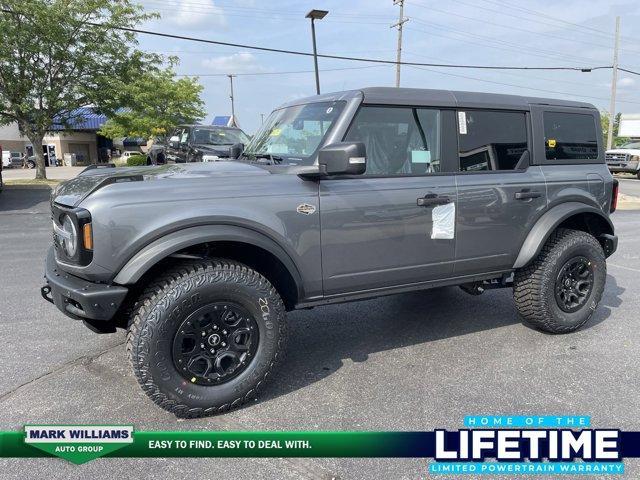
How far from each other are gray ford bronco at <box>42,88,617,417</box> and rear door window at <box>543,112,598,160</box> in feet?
0.05

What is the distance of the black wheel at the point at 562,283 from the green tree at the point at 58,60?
14477 millimetres

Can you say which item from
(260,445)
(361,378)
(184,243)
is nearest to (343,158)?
(184,243)

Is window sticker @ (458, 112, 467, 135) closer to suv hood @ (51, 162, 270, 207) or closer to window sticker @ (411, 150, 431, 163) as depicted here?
window sticker @ (411, 150, 431, 163)

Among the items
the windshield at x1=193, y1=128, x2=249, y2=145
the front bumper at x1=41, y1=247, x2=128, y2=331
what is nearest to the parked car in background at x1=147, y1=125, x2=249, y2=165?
the windshield at x1=193, y1=128, x2=249, y2=145

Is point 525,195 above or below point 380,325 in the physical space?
above

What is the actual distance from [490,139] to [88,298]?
300cm

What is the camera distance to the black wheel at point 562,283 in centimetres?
396

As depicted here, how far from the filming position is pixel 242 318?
116 inches

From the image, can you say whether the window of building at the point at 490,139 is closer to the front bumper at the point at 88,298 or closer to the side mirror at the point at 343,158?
the side mirror at the point at 343,158

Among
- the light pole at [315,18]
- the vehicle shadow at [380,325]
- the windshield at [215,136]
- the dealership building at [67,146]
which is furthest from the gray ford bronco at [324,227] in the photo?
the dealership building at [67,146]

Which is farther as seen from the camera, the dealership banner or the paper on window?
the paper on window

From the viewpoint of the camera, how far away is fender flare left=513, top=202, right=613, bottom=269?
3850mm

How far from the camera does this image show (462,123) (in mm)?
3656

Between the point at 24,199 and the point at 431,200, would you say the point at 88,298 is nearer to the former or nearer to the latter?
the point at 431,200
